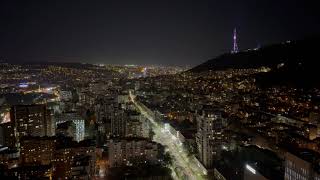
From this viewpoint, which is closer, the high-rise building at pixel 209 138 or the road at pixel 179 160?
A: the road at pixel 179 160

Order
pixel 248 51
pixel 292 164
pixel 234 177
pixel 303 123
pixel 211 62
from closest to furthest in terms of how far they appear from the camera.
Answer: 1. pixel 292 164
2. pixel 234 177
3. pixel 303 123
4. pixel 248 51
5. pixel 211 62

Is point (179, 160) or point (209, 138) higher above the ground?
point (209, 138)

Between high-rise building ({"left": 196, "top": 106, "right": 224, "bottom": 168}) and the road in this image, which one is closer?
the road

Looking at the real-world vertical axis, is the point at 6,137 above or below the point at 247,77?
below

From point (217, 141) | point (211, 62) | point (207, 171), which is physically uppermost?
point (211, 62)

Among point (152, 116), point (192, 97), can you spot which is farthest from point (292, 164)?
point (192, 97)

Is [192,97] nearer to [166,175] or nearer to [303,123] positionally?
[303,123]

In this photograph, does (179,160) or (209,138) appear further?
(179,160)

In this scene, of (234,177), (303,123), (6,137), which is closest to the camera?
(234,177)

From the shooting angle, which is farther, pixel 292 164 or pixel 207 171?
pixel 207 171

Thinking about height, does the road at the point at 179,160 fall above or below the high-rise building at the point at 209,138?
below

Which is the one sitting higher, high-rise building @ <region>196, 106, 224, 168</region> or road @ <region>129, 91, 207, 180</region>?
high-rise building @ <region>196, 106, 224, 168</region>
